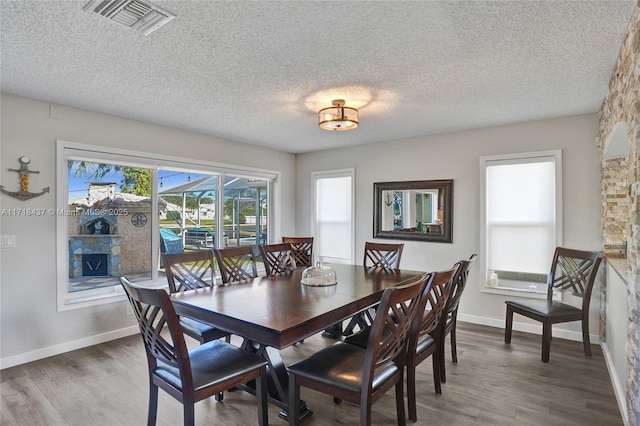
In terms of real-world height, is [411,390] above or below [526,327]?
above

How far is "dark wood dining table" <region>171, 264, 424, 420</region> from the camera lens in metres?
1.87

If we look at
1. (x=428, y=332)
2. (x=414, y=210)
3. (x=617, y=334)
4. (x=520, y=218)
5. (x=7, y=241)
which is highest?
(x=414, y=210)

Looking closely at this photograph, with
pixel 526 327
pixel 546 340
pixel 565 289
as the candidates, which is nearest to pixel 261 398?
pixel 546 340

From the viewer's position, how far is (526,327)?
4141 millimetres

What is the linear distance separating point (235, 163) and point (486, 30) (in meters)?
3.89

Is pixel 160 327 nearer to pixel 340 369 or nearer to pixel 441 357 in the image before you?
pixel 340 369

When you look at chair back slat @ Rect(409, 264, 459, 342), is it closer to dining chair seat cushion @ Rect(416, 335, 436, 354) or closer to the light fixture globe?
dining chair seat cushion @ Rect(416, 335, 436, 354)

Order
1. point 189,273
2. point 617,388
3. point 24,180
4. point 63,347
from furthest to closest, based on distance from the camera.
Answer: point 63,347 → point 24,180 → point 189,273 → point 617,388

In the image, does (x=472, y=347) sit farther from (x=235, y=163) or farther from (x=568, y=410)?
(x=235, y=163)

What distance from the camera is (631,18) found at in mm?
1940

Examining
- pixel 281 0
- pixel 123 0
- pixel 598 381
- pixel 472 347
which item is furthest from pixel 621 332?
pixel 123 0

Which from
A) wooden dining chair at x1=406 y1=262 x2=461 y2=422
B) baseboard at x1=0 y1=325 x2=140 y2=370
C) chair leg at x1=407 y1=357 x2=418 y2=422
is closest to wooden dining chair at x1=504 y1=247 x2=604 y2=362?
wooden dining chair at x1=406 y1=262 x2=461 y2=422

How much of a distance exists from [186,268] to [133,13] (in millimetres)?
2043

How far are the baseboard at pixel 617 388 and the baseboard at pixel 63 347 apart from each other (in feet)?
14.8
